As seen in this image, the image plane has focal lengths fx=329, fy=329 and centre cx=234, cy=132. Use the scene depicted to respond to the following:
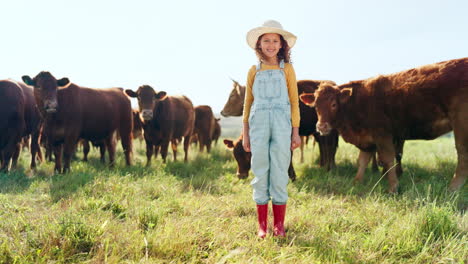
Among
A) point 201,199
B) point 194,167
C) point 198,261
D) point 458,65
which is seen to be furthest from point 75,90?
point 458,65

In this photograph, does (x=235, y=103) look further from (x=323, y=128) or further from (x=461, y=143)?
(x=461, y=143)

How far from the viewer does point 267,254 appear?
8.88 ft

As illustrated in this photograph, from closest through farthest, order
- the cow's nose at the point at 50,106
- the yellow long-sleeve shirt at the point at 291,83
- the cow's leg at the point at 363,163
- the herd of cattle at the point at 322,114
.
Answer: the yellow long-sleeve shirt at the point at 291,83 → the herd of cattle at the point at 322,114 → the cow's leg at the point at 363,163 → the cow's nose at the point at 50,106

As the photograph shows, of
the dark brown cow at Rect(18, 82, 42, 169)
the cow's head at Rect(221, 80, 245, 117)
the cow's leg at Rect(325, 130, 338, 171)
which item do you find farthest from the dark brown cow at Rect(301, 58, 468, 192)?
the dark brown cow at Rect(18, 82, 42, 169)

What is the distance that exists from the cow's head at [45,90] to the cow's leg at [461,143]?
22.2 ft

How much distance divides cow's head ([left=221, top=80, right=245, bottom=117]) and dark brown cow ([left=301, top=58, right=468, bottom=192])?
9.86 ft

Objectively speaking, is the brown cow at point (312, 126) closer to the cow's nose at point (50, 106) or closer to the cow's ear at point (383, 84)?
the cow's ear at point (383, 84)

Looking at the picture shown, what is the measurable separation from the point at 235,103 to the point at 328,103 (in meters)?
Answer: 3.74

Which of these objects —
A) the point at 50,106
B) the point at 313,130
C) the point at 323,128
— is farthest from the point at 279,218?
the point at 50,106

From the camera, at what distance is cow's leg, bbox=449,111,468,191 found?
459 centimetres

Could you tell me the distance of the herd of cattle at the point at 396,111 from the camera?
4.70 m

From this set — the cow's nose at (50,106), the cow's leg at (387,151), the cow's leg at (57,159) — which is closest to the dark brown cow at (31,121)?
the cow's leg at (57,159)

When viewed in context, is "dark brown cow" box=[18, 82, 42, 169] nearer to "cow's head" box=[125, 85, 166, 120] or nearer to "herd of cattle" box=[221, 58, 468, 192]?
"cow's head" box=[125, 85, 166, 120]

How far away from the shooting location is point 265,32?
10.2 ft
